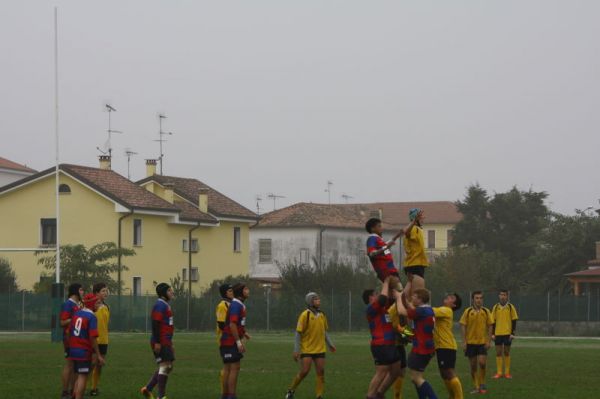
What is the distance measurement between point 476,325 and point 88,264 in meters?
41.1

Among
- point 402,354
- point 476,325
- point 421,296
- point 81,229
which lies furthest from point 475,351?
point 81,229

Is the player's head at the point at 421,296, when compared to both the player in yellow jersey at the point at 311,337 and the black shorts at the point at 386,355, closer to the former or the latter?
the black shorts at the point at 386,355

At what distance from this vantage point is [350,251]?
98750 mm

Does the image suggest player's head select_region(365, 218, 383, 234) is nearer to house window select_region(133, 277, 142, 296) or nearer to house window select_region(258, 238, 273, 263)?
house window select_region(133, 277, 142, 296)

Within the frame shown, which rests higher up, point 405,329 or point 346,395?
point 405,329

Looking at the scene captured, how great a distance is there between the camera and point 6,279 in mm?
69188

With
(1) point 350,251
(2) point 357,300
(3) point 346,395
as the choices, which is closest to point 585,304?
(2) point 357,300

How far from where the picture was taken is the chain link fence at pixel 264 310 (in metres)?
60.3

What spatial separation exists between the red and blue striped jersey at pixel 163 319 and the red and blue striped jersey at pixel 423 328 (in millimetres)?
4171

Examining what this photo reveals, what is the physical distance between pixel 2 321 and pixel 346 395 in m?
42.2

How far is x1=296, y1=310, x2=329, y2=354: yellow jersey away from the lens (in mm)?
21469

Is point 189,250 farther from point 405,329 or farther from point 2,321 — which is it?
point 405,329

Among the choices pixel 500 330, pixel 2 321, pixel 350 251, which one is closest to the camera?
pixel 500 330

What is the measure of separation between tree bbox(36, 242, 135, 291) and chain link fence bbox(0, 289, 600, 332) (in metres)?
2.47
